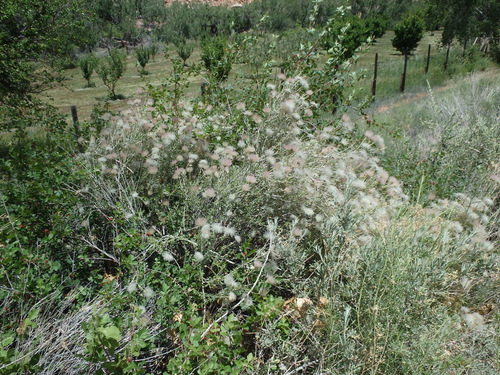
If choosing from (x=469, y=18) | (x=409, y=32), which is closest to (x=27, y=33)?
(x=469, y=18)

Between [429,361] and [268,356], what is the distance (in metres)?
0.89

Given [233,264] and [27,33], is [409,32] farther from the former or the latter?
[233,264]

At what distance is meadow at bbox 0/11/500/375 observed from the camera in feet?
5.84

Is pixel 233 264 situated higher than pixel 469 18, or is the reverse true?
pixel 469 18

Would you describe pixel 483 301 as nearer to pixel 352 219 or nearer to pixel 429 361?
pixel 429 361

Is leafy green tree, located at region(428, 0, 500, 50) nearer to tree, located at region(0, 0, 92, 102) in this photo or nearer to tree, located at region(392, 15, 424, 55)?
tree, located at region(392, 15, 424, 55)

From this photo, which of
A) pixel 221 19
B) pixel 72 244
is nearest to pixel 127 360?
pixel 72 244

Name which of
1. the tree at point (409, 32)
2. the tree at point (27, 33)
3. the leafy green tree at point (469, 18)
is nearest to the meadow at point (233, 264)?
the tree at point (27, 33)

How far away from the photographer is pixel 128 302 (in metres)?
2.01

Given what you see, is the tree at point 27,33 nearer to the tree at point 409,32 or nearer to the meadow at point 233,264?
the meadow at point 233,264

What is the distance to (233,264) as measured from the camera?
2578 mm

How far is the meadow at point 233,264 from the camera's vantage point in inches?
70.1

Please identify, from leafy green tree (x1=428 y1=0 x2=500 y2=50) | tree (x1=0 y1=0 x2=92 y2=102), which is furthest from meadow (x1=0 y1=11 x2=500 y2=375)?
leafy green tree (x1=428 y1=0 x2=500 y2=50)

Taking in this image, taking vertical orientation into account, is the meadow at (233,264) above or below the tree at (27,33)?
below
